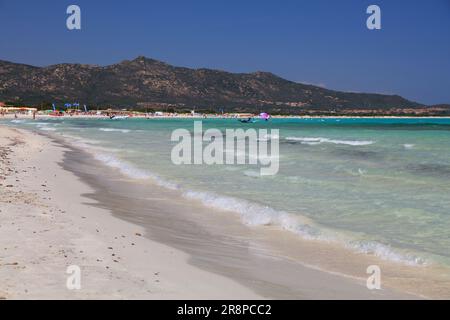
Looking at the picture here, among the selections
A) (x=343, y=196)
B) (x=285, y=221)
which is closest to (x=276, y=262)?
(x=285, y=221)

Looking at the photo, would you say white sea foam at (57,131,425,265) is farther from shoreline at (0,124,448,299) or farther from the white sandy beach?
the white sandy beach

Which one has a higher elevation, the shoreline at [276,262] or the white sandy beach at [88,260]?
the white sandy beach at [88,260]

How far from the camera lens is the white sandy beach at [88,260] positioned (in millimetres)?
5449

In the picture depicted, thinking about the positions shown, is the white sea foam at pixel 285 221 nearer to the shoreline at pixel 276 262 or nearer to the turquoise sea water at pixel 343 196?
the turquoise sea water at pixel 343 196

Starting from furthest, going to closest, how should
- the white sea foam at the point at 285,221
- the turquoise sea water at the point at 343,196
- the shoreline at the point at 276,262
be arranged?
the turquoise sea water at the point at 343,196 < the white sea foam at the point at 285,221 < the shoreline at the point at 276,262

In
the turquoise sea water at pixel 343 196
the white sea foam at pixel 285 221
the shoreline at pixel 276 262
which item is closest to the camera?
the shoreline at pixel 276 262

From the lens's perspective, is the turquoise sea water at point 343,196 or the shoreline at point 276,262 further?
the turquoise sea water at point 343,196

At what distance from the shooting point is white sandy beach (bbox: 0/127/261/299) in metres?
5.45

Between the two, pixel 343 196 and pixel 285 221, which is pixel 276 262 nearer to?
pixel 285 221

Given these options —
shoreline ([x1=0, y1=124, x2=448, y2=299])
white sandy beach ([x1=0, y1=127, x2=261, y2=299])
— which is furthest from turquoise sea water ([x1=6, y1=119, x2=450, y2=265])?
white sandy beach ([x1=0, y1=127, x2=261, y2=299])

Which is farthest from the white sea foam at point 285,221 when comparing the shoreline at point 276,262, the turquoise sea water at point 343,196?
the shoreline at point 276,262
